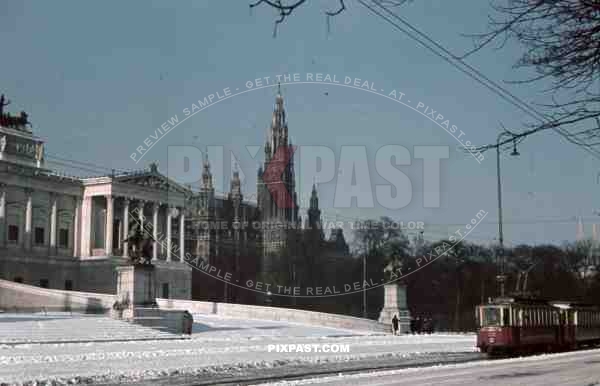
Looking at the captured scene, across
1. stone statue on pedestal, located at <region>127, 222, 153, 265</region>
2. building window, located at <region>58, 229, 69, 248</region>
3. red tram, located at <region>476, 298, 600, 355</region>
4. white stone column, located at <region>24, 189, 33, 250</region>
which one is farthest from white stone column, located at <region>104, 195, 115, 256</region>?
red tram, located at <region>476, 298, 600, 355</region>

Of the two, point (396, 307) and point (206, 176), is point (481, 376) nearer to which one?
point (396, 307)

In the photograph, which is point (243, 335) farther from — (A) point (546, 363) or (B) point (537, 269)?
(B) point (537, 269)

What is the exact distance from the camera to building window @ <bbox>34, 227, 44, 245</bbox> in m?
87.7

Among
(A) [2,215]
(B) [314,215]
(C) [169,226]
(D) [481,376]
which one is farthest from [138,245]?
(B) [314,215]

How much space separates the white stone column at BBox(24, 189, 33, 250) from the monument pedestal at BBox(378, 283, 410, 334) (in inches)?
1765

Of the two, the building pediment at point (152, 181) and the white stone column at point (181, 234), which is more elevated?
the building pediment at point (152, 181)

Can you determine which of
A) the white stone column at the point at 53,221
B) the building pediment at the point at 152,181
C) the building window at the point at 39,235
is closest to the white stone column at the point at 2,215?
the building window at the point at 39,235

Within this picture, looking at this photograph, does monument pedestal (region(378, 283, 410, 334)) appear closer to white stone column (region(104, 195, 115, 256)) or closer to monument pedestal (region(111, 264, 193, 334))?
monument pedestal (region(111, 264, 193, 334))

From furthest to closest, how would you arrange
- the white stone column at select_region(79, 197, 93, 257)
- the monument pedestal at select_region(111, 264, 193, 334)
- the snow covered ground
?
1. the white stone column at select_region(79, 197, 93, 257)
2. the monument pedestal at select_region(111, 264, 193, 334)
3. the snow covered ground

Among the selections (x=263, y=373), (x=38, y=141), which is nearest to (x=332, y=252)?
(x=38, y=141)

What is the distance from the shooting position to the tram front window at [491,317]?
118ft

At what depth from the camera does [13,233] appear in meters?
85.4

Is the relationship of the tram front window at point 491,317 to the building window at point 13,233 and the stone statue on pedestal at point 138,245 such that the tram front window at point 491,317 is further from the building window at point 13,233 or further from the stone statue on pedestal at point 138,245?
the building window at point 13,233

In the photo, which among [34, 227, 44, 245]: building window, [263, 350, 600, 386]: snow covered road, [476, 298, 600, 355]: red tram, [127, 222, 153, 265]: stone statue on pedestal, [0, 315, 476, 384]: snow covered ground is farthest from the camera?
[34, 227, 44, 245]: building window
